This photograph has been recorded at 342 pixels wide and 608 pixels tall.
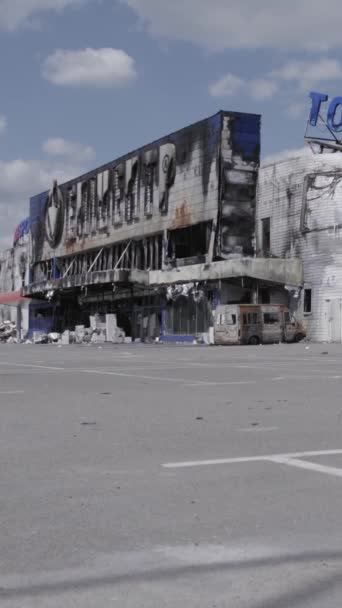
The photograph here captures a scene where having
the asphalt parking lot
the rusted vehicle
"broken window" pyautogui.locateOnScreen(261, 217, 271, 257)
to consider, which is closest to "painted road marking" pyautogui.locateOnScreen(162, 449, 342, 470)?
the asphalt parking lot

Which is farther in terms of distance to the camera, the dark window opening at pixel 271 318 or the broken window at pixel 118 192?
the broken window at pixel 118 192

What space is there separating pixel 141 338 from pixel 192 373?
44491 mm

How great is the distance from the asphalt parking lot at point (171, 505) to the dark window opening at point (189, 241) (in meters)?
46.6

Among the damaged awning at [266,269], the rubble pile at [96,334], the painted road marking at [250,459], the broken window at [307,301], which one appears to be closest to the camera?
the painted road marking at [250,459]

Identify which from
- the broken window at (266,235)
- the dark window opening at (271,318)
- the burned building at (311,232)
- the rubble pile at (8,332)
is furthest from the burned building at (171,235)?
the rubble pile at (8,332)

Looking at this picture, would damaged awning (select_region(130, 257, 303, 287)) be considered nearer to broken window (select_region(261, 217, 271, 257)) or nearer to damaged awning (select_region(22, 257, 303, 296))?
damaged awning (select_region(22, 257, 303, 296))

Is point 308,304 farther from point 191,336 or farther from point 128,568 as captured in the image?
point 128,568

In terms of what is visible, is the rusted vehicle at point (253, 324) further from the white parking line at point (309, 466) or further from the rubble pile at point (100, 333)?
the white parking line at point (309, 466)

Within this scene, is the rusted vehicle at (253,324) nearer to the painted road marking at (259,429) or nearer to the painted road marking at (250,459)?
the painted road marking at (259,429)

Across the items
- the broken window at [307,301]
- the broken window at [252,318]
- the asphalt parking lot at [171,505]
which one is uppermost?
the broken window at [307,301]

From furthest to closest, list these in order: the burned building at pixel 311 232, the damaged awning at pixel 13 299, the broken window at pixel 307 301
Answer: the damaged awning at pixel 13 299 → the broken window at pixel 307 301 → the burned building at pixel 311 232

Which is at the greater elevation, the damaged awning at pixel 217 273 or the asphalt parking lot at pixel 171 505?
the damaged awning at pixel 217 273

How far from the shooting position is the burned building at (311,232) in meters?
50.3

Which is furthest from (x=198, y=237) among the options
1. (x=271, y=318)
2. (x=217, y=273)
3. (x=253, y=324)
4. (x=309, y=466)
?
(x=309, y=466)
